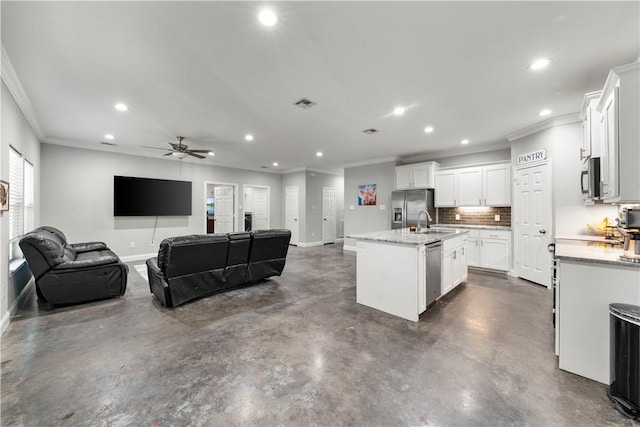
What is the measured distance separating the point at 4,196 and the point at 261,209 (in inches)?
257

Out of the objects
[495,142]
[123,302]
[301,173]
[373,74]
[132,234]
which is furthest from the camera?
[301,173]

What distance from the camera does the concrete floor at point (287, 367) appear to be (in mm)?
1602

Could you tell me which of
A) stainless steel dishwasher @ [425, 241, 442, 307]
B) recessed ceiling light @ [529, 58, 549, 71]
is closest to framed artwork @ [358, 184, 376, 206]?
stainless steel dishwasher @ [425, 241, 442, 307]

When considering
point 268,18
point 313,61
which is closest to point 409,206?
point 313,61

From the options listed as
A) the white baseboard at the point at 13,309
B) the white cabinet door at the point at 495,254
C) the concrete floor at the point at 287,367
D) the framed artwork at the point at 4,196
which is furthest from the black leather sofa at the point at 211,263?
the white cabinet door at the point at 495,254

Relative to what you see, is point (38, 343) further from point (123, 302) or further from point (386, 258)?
point (386, 258)

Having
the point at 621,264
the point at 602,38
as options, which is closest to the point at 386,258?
→ the point at 621,264

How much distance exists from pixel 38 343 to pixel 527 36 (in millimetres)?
5093

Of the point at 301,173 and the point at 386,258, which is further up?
the point at 301,173

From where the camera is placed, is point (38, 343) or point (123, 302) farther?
point (123, 302)

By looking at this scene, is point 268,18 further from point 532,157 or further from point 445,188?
point 445,188

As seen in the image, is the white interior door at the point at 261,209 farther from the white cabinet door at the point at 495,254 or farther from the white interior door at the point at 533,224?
the white interior door at the point at 533,224

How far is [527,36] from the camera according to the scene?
210cm

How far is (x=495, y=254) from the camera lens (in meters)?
5.02
